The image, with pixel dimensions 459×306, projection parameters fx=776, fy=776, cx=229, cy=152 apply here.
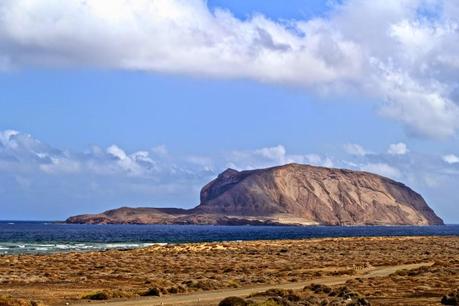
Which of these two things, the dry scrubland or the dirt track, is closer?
the dirt track

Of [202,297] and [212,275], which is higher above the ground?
[212,275]

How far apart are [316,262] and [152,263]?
13655 millimetres

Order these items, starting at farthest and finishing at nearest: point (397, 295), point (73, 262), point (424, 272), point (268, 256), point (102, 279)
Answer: point (268, 256)
point (73, 262)
point (424, 272)
point (102, 279)
point (397, 295)

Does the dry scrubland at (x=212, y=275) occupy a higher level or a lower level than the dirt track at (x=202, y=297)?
higher

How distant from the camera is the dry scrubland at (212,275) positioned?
36.1m

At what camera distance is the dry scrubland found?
1420 inches

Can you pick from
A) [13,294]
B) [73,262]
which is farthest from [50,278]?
[73,262]

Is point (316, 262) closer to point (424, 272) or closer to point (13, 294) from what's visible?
point (424, 272)

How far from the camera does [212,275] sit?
160ft

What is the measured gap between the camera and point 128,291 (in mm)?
38406

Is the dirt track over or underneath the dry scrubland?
underneath

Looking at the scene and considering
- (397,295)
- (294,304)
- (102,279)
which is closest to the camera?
(294,304)

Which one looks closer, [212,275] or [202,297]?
[202,297]

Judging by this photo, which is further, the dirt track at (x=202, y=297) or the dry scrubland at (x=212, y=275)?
the dry scrubland at (x=212, y=275)
